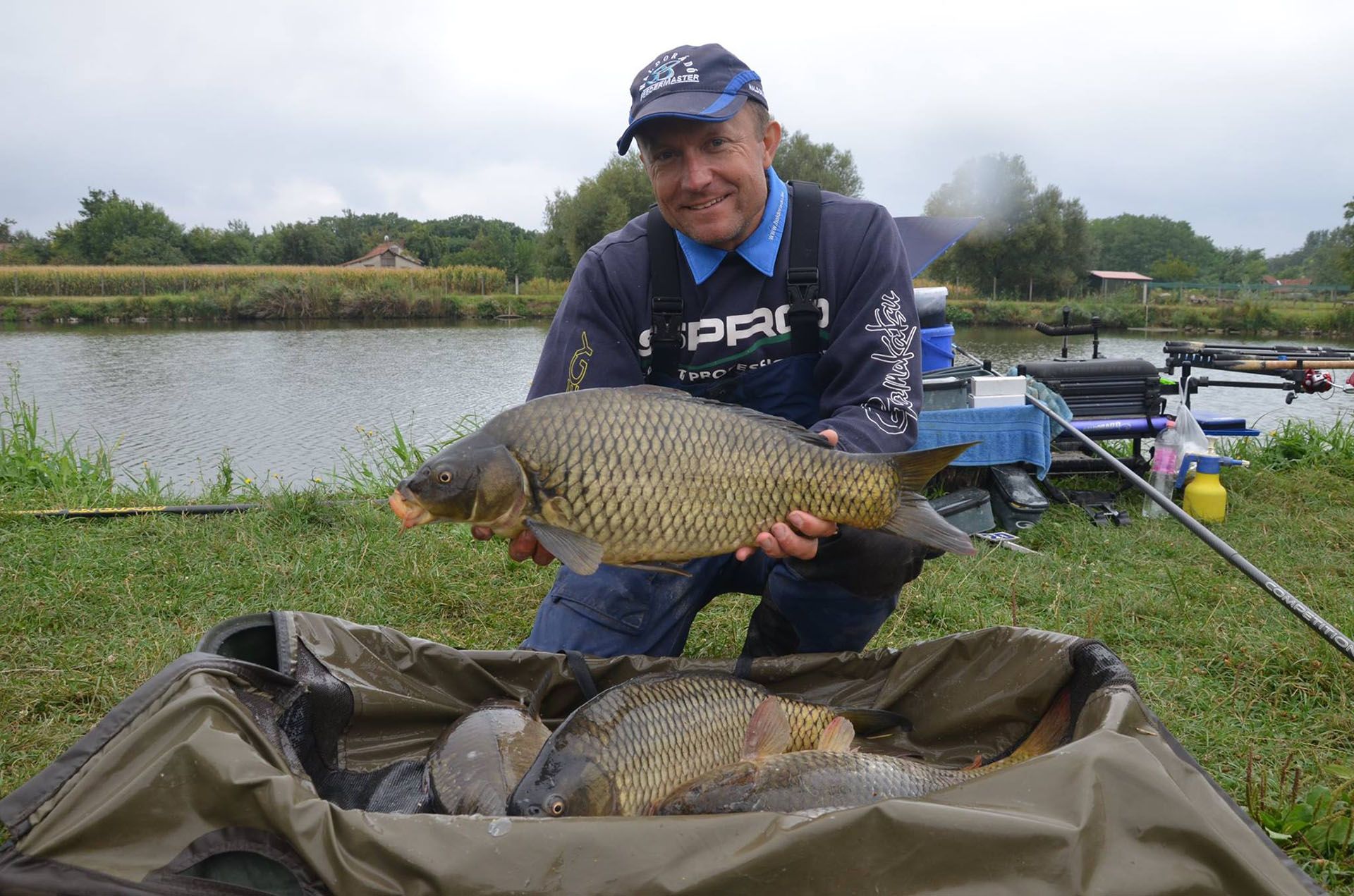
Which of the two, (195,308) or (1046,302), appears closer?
(195,308)

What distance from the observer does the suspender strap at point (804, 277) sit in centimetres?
175

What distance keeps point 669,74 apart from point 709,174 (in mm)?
184

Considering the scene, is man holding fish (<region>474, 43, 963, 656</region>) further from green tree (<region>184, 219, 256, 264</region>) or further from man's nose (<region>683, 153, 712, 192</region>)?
green tree (<region>184, 219, 256, 264</region>)

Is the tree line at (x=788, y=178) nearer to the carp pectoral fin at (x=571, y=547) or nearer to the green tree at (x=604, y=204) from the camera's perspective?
the green tree at (x=604, y=204)

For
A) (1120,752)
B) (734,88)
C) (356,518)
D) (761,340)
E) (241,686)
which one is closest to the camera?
(1120,752)

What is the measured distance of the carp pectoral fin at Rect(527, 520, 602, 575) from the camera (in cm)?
128

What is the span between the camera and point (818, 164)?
29406 mm

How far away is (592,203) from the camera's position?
28.2 metres

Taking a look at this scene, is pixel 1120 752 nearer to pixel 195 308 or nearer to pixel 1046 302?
pixel 195 308

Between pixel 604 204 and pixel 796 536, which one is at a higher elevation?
pixel 604 204

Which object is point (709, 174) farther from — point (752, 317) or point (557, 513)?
point (557, 513)

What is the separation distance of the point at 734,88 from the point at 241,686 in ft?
4.01

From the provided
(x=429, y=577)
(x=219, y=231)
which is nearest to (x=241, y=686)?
→ (x=429, y=577)

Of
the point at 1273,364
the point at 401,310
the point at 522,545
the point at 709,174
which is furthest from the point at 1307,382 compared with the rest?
the point at 401,310
